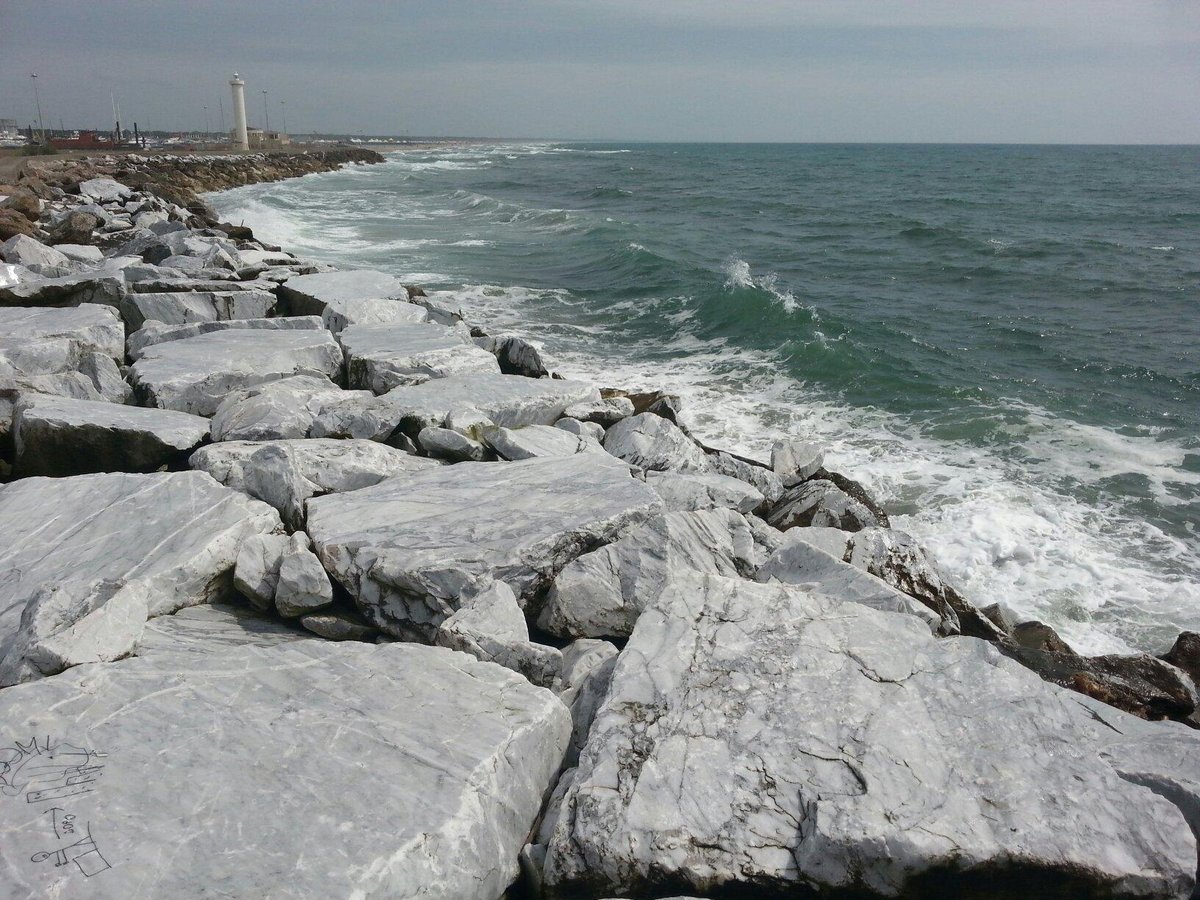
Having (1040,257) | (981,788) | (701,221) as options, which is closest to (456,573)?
(981,788)

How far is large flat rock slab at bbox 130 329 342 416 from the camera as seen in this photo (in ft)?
18.2

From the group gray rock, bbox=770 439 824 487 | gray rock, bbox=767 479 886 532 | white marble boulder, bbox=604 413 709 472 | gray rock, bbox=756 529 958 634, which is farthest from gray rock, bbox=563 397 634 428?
gray rock, bbox=756 529 958 634

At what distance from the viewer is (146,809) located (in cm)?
212

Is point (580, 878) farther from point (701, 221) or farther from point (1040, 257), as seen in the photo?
point (701, 221)

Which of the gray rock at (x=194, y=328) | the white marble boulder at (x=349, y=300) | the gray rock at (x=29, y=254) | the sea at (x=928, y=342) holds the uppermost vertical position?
the gray rock at (x=29, y=254)

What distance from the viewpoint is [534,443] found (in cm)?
509

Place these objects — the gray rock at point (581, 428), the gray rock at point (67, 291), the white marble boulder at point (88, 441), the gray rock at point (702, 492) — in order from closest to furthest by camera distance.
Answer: the white marble boulder at point (88, 441)
the gray rock at point (702, 492)
the gray rock at point (581, 428)
the gray rock at point (67, 291)

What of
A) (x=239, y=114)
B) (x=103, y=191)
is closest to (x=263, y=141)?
(x=239, y=114)

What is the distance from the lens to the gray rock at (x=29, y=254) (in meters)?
9.05

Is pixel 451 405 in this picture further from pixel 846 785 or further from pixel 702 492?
pixel 846 785

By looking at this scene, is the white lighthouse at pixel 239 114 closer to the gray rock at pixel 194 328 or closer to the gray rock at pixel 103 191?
the gray rock at pixel 103 191

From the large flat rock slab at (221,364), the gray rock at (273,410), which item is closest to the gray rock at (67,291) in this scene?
the large flat rock slab at (221,364)

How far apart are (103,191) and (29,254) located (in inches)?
449

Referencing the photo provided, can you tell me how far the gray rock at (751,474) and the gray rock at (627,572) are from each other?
1.96 m
